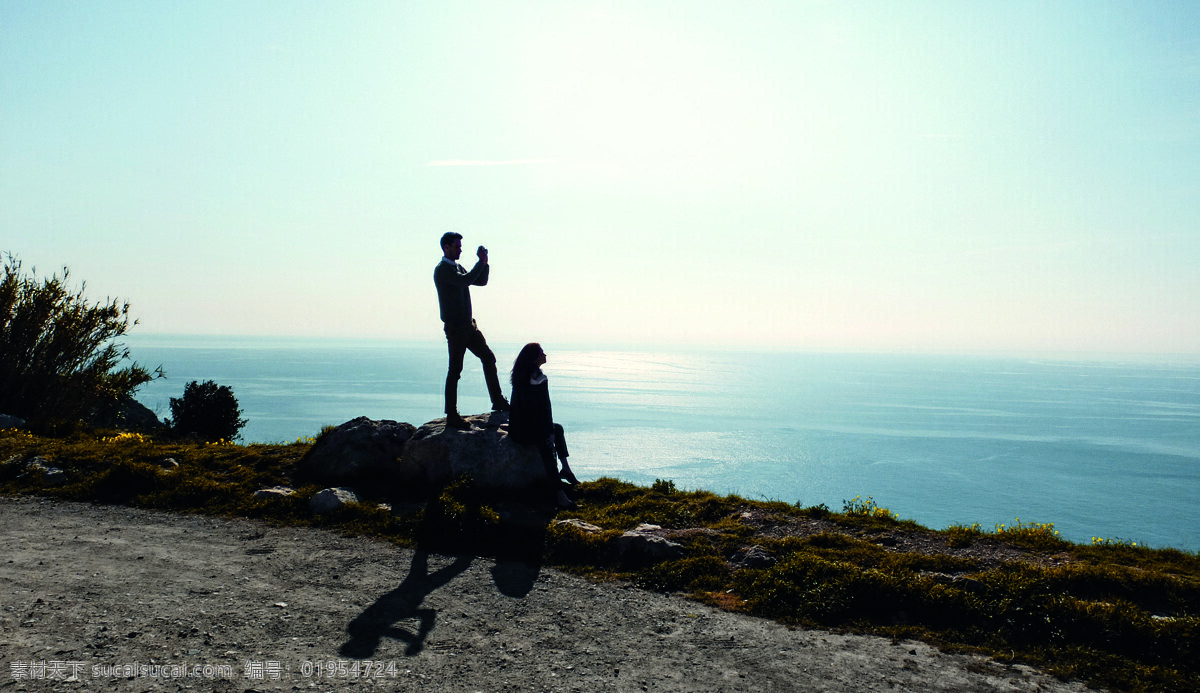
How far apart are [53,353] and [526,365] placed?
19.5 metres

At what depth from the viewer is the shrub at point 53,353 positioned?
19391 millimetres

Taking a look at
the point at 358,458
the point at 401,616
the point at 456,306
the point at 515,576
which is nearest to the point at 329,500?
the point at 358,458

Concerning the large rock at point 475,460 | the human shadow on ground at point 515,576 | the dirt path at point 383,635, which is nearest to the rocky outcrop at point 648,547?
the dirt path at point 383,635

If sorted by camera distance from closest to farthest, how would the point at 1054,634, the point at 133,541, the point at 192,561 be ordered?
the point at 1054,634
the point at 192,561
the point at 133,541

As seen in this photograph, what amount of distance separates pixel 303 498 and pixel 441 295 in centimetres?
453

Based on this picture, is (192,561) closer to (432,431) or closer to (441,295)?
(432,431)

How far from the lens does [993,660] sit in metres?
5.77

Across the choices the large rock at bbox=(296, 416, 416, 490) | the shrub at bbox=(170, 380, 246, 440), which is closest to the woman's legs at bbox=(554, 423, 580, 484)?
the large rock at bbox=(296, 416, 416, 490)

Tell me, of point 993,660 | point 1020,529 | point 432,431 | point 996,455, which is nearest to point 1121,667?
point 993,660

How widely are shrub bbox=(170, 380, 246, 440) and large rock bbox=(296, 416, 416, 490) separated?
12.4m

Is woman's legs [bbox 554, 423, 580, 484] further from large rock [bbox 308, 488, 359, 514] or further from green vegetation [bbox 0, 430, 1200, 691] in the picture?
large rock [bbox 308, 488, 359, 514]

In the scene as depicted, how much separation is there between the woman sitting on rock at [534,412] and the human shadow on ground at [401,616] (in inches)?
118

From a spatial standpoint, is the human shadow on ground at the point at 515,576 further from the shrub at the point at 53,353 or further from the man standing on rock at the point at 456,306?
the shrub at the point at 53,353

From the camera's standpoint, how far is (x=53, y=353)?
1994cm
